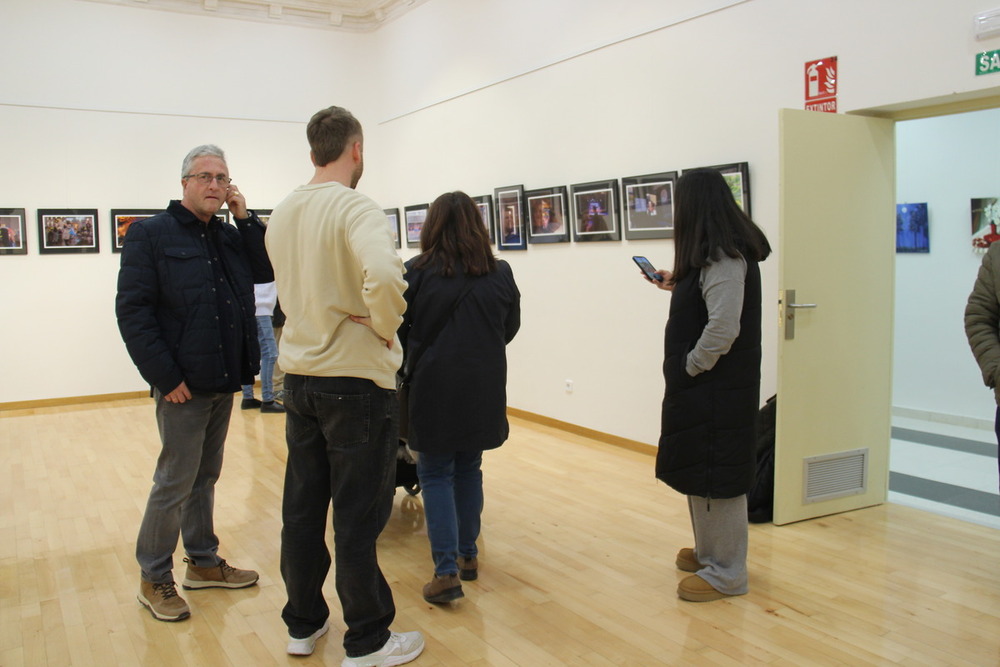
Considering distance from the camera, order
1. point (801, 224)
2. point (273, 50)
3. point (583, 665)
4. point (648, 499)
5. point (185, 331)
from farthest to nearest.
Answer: point (273, 50) < point (648, 499) < point (801, 224) < point (185, 331) < point (583, 665)

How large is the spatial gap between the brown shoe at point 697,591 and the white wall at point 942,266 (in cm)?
426

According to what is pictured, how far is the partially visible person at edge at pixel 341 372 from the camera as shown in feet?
8.55

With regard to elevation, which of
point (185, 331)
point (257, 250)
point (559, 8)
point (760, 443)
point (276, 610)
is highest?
point (559, 8)

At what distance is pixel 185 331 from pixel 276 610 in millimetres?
1199

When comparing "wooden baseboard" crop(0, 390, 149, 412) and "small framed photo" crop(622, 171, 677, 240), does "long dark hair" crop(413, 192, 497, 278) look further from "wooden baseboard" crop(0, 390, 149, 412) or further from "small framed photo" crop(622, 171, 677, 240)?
"wooden baseboard" crop(0, 390, 149, 412)

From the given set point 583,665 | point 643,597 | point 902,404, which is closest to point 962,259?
point 902,404

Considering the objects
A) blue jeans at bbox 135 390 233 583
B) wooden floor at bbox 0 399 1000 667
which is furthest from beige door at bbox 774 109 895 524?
blue jeans at bbox 135 390 233 583

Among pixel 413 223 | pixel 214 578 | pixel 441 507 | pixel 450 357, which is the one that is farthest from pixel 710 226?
pixel 413 223

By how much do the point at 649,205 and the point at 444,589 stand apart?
3276 millimetres

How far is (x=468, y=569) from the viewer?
362 centimetres

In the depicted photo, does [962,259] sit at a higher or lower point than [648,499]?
higher

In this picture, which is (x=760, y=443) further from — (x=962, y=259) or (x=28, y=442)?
(x=28, y=442)

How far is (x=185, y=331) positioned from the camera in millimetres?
3160

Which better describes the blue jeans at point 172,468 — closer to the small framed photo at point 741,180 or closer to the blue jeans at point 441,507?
the blue jeans at point 441,507
